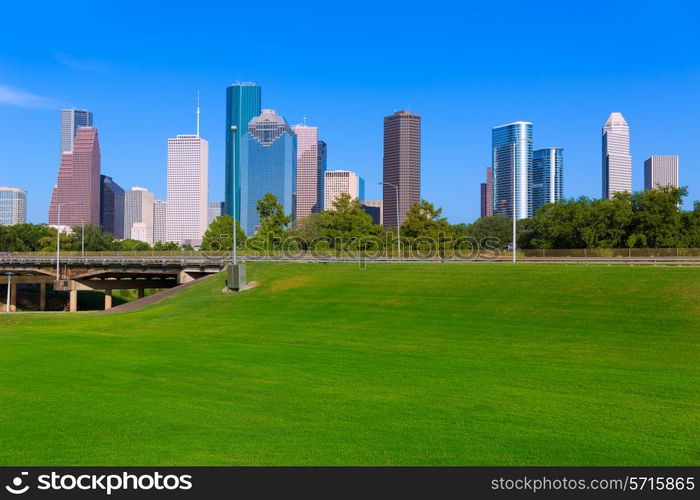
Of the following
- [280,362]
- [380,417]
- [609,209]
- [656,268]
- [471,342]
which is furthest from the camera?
[609,209]

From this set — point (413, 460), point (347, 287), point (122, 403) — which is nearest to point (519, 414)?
point (413, 460)

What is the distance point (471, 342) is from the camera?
22.2 m

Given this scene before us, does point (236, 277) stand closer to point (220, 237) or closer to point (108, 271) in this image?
point (108, 271)

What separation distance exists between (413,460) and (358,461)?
0.76 m

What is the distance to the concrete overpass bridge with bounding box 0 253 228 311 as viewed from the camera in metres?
56.8

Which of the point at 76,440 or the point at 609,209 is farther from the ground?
the point at 609,209

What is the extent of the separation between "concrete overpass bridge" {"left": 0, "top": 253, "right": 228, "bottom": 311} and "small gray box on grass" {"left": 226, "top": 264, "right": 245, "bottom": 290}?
45.4 feet

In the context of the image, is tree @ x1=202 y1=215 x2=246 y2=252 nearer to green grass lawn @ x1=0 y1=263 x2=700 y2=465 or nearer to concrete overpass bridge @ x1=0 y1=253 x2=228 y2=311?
concrete overpass bridge @ x1=0 y1=253 x2=228 y2=311

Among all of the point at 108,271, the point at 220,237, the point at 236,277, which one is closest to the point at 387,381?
the point at 236,277

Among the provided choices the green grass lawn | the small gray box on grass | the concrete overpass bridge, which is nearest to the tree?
the concrete overpass bridge

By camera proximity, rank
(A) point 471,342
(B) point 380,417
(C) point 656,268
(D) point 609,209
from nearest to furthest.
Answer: (B) point 380,417 < (A) point 471,342 < (C) point 656,268 < (D) point 609,209

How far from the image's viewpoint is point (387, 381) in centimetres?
1480

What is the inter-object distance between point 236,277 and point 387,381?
82.6ft
